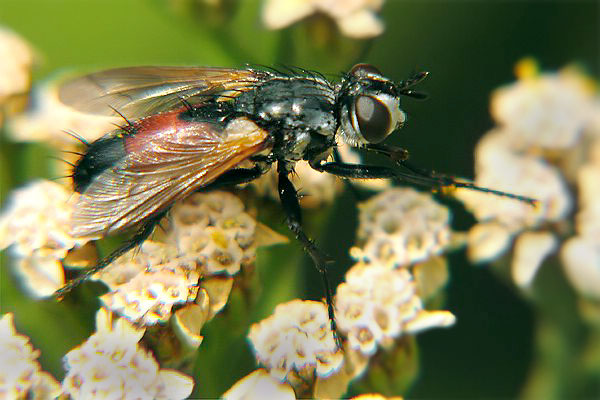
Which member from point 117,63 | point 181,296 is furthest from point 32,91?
point 181,296

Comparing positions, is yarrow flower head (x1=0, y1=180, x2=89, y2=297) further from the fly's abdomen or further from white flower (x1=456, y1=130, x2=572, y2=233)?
white flower (x1=456, y1=130, x2=572, y2=233)

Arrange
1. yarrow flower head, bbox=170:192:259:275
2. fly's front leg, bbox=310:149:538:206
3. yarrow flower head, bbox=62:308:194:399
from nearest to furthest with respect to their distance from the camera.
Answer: yarrow flower head, bbox=62:308:194:399
yarrow flower head, bbox=170:192:259:275
fly's front leg, bbox=310:149:538:206

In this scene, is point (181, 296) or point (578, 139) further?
point (578, 139)

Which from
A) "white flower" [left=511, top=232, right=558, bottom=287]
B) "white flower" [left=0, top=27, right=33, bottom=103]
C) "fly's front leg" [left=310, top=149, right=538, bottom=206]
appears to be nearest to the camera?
"fly's front leg" [left=310, top=149, right=538, bottom=206]

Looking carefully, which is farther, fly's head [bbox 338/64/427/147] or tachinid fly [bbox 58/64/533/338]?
fly's head [bbox 338/64/427/147]

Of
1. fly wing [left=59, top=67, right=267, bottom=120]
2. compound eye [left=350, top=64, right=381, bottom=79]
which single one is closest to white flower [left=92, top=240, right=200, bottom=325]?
fly wing [left=59, top=67, right=267, bottom=120]

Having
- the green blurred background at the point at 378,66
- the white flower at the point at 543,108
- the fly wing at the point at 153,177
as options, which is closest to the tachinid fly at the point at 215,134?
the fly wing at the point at 153,177

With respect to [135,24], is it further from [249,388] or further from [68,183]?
[249,388]
